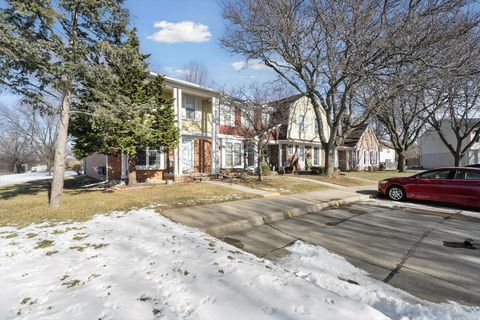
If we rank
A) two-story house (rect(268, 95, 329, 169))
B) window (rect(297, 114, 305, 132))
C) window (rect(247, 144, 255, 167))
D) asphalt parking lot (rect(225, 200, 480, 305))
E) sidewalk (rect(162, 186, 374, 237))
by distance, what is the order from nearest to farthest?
1. asphalt parking lot (rect(225, 200, 480, 305))
2. sidewalk (rect(162, 186, 374, 237))
3. window (rect(247, 144, 255, 167))
4. two-story house (rect(268, 95, 329, 169))
5. window (rect(297, 114, 305, 132))

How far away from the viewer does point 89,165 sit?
79.4 ft

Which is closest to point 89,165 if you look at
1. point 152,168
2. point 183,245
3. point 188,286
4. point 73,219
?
point 152,168

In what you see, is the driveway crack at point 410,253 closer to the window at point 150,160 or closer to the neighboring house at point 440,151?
the window at point 150,160

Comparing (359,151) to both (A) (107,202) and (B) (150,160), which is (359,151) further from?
(A) (107,202)

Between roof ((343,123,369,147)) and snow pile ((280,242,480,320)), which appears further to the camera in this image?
roof ((343,123,369,147))

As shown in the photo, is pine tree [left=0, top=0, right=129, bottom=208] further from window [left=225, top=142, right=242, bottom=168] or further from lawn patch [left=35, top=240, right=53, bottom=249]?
window [left=225, top=142, right=242, bottom=168]

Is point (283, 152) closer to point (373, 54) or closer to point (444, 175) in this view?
point (373, 54)

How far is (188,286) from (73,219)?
5286 mm

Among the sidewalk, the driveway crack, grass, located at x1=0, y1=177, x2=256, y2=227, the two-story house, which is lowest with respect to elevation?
the driveway crack

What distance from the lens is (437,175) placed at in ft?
33.5

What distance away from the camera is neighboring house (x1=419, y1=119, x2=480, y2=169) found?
1556 inches

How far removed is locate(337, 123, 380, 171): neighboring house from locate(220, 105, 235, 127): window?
17163mm

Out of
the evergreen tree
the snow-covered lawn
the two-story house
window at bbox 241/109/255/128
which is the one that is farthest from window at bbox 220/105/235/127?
the snow-covered lawn

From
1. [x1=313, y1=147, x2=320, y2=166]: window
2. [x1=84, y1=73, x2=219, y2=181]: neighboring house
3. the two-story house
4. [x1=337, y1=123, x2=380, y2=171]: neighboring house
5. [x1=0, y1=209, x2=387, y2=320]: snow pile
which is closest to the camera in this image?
[x1=0, y1=209, x2=387, y2=320]: snow pile
